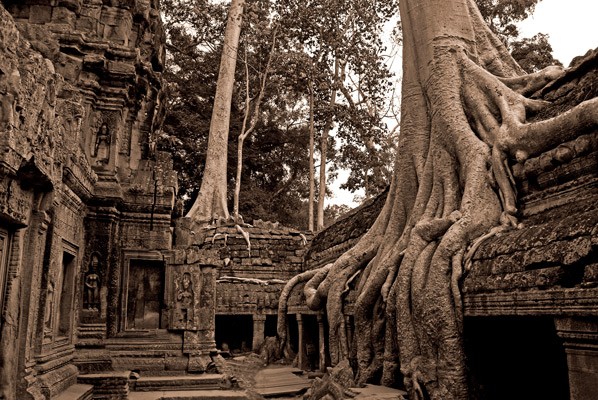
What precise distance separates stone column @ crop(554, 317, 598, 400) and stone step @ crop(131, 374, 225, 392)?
475 cm

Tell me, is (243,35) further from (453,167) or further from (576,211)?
(576,211)

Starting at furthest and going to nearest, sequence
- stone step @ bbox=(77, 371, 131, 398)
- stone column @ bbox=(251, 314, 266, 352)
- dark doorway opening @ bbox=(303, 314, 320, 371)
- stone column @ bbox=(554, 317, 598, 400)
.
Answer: stone column @ bbox=(251, 314, 266, 352)
dark doorway opening @ bbox=(303, 314, 320, 371)
stone step @ bbox=(77, 371, 131, 398)
stone column @ bbox=(554, 317, 598, 400)

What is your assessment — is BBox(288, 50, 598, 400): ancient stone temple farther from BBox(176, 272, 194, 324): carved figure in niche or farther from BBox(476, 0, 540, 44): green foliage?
BBox(476, 0, 540, 44): green foliage

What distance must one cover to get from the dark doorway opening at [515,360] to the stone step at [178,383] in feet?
11.7

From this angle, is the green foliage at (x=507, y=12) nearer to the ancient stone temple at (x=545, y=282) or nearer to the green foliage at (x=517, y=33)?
Result: the green foliage at (x=517, y=33)

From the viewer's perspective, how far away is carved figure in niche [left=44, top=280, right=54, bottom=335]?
5.11 m

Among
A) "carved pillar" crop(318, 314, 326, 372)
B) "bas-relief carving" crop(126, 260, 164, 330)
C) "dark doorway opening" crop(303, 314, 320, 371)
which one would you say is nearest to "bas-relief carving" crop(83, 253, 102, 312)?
"bas-relief carving" crop(126, 260, 164, 330)

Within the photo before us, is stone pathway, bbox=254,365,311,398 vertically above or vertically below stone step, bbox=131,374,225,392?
below

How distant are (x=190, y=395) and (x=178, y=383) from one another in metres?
0.55

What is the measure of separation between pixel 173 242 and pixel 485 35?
16.6ft

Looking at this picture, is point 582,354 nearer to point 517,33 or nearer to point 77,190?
point 77,190

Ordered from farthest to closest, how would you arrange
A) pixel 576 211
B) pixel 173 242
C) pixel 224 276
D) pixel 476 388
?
1. pixel 224 276
2. pixel 173 242
3. pixel 476 388
4. pixel 576 211

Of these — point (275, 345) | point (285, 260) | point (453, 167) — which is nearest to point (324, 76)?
point (285, 260)

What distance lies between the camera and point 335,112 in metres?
20.4
